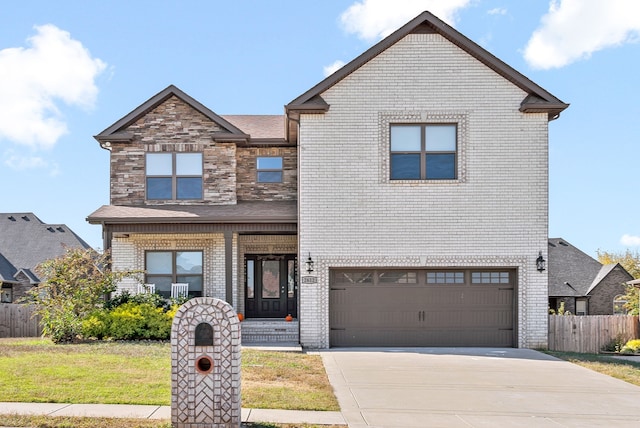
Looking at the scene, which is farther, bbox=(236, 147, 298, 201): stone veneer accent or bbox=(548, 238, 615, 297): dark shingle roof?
bbox=(548, 238, 615, 297): dark shingle roof

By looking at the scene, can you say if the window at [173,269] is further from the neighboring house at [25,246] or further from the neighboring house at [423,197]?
the neighboring house at [25,246]

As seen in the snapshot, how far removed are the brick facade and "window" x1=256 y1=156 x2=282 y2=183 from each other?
364cm

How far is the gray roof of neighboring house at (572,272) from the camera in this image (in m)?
33.5

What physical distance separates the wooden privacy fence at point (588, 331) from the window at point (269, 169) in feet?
30.5

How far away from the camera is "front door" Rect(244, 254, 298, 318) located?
2100cm

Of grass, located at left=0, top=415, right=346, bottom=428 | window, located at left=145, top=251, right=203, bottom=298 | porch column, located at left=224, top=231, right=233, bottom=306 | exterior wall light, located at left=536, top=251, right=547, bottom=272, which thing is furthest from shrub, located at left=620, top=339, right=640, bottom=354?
grass, located at left=0, top=415, right=346, bottom=428

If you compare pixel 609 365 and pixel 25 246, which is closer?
pixel 609 365

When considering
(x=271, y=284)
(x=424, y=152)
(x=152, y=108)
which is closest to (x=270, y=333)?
(x=271, y=284)

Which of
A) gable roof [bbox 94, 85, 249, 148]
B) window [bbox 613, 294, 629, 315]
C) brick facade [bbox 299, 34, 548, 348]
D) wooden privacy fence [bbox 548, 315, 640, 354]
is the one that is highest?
gable roof [bbox 94, 85, 249, 148]

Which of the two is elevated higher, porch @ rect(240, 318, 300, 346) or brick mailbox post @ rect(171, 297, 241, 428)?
brick mailbox post @ rect(171, 297, 241, 428)

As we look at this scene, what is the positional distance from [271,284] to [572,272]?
2062cm

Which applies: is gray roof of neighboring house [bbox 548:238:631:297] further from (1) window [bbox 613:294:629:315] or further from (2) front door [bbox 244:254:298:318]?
(2) front door [bbox 244:254:298:318]

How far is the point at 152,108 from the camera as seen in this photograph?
20.2m

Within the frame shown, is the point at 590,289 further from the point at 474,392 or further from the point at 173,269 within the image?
the point at 474,392
